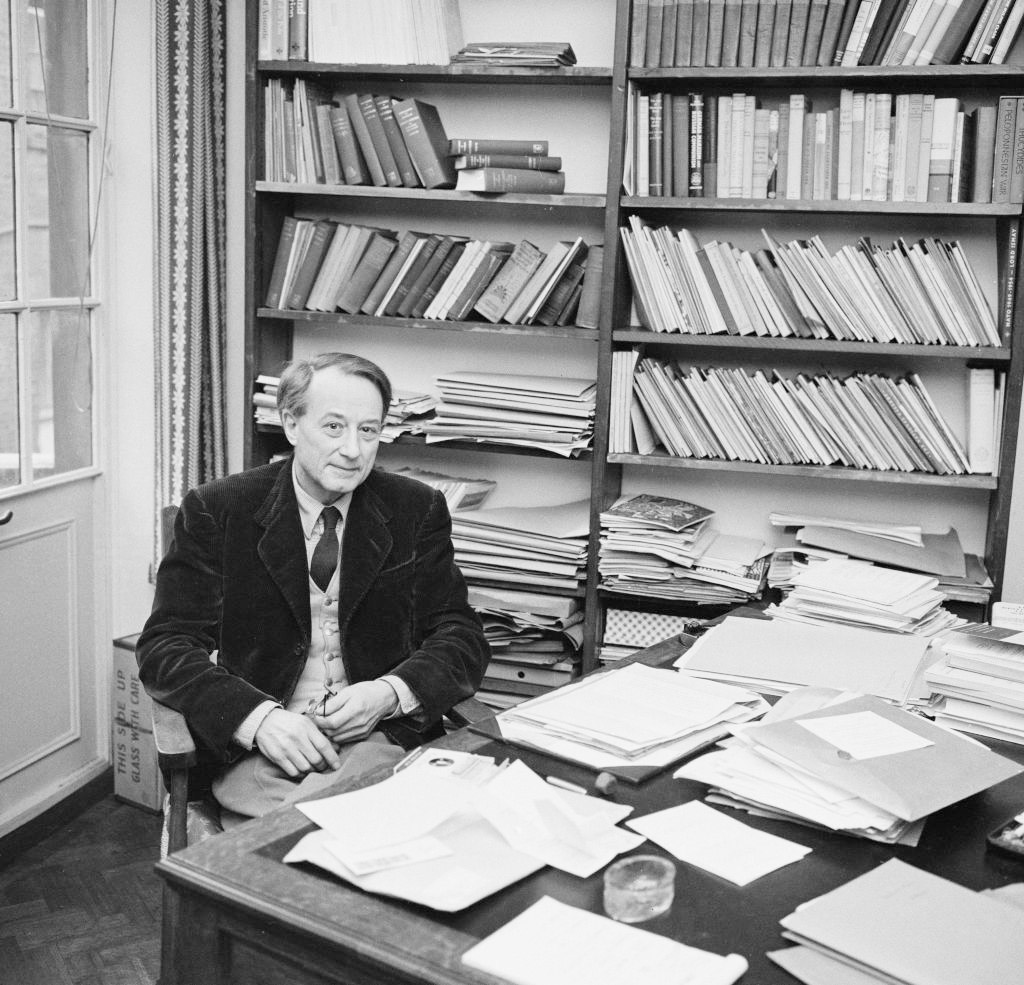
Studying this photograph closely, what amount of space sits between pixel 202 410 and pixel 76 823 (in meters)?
1.16

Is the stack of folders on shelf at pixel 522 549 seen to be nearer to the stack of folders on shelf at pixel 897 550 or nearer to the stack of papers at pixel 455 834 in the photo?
the stack of folders on shelf at pixel 897 550

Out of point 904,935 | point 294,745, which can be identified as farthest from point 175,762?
point 904,935

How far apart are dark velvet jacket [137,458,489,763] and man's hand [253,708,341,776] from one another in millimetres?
65

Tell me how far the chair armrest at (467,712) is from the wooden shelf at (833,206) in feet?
4.69

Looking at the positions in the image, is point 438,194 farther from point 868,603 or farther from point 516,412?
point 868,603

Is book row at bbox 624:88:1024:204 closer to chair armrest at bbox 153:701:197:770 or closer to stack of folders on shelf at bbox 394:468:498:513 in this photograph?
stack of folders on shelf at bbox 394:468:498:513

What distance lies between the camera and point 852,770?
145 centimetres

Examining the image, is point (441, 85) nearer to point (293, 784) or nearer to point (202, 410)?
point (202, 410)

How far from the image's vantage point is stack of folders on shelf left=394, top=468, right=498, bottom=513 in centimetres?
328

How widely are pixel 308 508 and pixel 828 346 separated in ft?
4.62

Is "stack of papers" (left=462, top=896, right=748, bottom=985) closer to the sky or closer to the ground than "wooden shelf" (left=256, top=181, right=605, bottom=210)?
closer to the ground

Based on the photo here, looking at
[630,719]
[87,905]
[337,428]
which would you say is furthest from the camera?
[87,905]

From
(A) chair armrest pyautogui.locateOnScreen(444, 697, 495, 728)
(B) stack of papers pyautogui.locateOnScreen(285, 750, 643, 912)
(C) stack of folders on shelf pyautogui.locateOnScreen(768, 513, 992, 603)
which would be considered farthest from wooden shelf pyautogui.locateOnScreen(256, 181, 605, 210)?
(B) stack of papers pyautogui.locateOnScreen(285, 750, 643, 912)

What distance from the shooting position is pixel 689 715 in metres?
1.71
